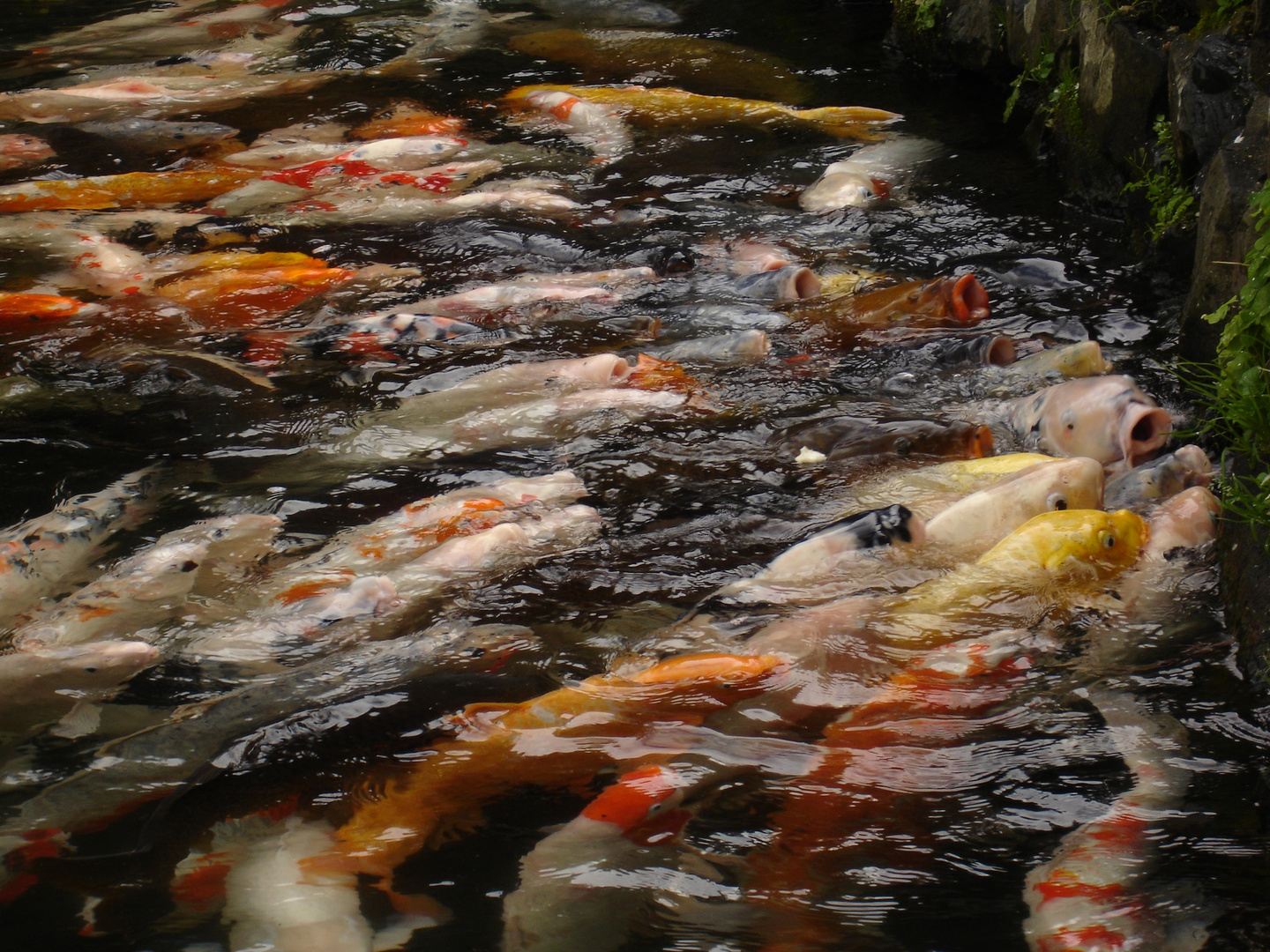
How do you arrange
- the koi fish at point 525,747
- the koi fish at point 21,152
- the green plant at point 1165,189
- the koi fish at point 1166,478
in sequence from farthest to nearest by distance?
the koi fish at point 21,152
the green plant at point 1165,189
the koi fish at point 1166,478
the koi fish at point 525,747

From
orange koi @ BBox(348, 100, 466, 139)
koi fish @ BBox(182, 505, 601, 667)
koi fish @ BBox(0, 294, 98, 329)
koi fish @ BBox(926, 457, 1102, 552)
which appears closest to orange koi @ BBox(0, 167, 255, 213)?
orange koi @ BBox(348, 100, 466, 139)

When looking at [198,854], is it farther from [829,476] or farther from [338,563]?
[829,476]

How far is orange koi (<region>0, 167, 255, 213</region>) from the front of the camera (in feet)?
25.0

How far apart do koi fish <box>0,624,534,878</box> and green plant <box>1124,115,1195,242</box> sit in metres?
4.03

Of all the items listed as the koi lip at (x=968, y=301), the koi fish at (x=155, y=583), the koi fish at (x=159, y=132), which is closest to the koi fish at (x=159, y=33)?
the koi fish at (x=159, y=132)

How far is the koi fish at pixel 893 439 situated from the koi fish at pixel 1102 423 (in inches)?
9.3

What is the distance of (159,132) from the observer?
913cm

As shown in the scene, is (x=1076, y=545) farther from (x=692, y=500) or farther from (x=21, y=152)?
(x=21, y=152)

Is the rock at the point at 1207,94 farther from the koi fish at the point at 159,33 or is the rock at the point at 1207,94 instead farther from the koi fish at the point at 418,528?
the koi fish at the point at 159,33

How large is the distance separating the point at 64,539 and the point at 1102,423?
397 centimetres

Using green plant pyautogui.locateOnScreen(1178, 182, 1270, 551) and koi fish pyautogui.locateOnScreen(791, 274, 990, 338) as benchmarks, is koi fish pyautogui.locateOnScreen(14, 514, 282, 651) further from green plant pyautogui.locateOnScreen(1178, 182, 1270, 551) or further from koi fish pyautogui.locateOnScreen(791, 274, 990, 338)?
green plant pyautogui.locateOnScreen(1178, 182, 1270, 551)

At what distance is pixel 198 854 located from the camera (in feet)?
8.49

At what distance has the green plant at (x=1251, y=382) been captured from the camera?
10.5 feet

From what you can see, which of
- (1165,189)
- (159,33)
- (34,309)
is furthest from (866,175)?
(159,33)
